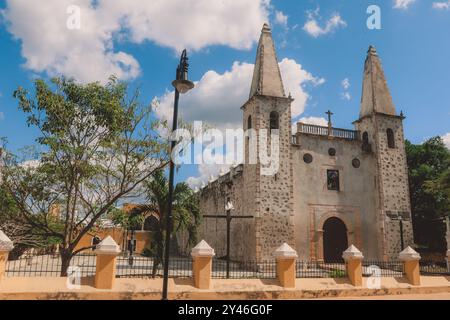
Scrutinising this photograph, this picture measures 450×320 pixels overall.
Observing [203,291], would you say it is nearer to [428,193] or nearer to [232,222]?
[232,222]

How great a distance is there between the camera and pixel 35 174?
1245 centimetres

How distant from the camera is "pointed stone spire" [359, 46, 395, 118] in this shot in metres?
20.7

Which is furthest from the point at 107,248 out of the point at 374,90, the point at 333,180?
the point at 374,90

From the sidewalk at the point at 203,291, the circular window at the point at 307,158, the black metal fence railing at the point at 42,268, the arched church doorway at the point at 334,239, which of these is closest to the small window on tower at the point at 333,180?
the circular window at the point at 307,158

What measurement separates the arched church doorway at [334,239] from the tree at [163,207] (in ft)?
28.8

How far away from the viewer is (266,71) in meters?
19.2

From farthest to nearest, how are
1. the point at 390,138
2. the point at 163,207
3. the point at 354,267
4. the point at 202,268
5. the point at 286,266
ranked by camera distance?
the point at 390,138, the point at 163,207, the point at 354,267, the point at 286,266, the point at 202,268

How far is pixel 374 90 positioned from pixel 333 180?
589 cm

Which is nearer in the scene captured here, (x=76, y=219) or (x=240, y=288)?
(x=240, y=288)

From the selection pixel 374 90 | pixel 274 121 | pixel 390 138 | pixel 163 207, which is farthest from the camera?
pixel 374 90

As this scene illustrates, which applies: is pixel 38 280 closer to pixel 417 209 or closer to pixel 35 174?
pixel 35 174

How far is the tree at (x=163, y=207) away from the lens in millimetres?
12578
